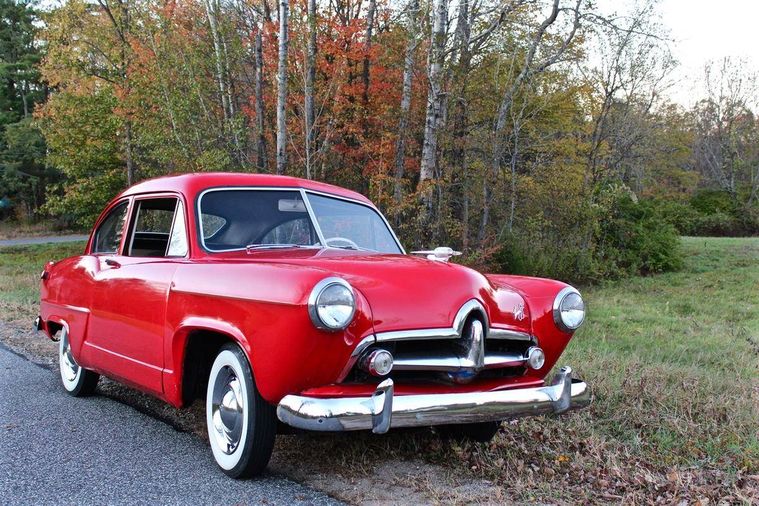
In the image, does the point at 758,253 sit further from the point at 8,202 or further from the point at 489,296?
the point at 8,202

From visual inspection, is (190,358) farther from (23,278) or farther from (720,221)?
(720,221)

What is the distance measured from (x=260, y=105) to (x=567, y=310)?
1465 centimetres

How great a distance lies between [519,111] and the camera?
15594 mm

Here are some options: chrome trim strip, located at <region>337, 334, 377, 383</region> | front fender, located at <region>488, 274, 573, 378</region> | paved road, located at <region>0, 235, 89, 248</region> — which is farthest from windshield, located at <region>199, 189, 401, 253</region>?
paved road, located at <region>0, 235, 89, 248</region>

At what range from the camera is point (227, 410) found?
3.55m

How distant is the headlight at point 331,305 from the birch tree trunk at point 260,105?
43.7 feet

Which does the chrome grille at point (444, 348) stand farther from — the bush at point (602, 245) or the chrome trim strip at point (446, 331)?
the bush at point (602, 245)

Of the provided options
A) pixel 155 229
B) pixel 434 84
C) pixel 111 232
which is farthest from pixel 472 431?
pixel 434 84

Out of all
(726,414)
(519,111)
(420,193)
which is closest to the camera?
(726,414)

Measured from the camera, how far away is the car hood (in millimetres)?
3158

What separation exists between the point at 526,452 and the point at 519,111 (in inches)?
501

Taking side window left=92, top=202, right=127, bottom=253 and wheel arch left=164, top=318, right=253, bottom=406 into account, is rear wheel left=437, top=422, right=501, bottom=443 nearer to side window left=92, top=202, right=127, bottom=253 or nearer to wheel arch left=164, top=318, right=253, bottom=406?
wheel arch left=164, top=318, right=253, bottom=406

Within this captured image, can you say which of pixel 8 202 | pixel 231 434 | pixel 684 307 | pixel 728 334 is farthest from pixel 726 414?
pixel 8 202

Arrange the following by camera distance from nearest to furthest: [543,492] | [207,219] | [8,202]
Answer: [543,492], [207,219], [8,202]
